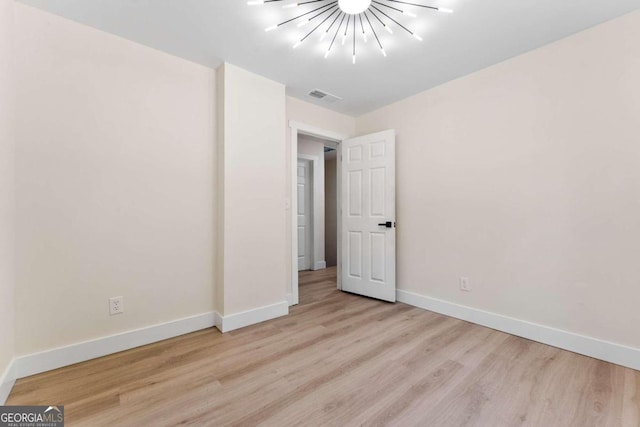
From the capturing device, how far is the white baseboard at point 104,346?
1.73m

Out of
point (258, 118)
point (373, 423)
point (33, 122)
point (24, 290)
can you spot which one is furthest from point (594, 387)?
point (33, 122)

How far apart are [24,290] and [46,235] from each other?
36 cm

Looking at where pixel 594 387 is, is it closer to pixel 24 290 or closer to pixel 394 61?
pixel 394 61

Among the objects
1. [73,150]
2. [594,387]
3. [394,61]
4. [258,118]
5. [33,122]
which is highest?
[394,61]

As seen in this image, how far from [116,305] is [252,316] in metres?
1.08

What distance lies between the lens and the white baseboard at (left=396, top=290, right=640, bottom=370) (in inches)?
72.6

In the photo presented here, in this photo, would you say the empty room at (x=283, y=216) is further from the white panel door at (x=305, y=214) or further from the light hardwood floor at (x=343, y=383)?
the white panel door at (x=305, y=214)

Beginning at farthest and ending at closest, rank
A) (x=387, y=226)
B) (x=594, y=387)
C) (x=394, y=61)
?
(x=387, y=226) → (x=394, y=61) → (x=594, y=387)

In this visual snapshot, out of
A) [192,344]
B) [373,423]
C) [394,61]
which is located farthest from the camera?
[394,61]

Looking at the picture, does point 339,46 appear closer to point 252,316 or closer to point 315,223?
point 252,316

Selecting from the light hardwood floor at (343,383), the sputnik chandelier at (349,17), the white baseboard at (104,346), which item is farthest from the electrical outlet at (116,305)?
the sputnik chandelier at (349,17)

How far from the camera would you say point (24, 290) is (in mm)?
1730

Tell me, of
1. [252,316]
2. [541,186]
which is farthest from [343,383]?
[541,186]

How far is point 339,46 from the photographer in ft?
7.21
